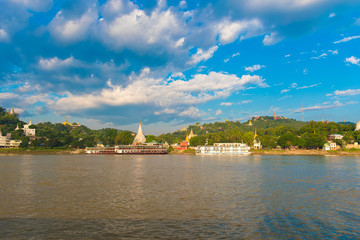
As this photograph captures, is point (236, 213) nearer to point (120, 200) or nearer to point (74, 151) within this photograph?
point (120, 200)

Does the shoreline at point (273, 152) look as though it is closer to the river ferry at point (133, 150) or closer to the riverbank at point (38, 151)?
the riverbank at point (38, 151)

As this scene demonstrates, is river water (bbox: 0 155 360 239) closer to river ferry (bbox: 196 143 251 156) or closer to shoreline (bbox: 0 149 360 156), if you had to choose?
river ferry (bbox: 196 143 251 156)

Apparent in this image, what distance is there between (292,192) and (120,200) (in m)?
17.9

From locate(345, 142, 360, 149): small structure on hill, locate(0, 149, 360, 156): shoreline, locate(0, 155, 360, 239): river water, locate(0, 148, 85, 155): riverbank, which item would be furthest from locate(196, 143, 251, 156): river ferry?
locate(0, 155, 360, 239): river water

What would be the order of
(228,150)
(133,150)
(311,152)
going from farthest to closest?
(133,150)
(311,152)
(228,150)

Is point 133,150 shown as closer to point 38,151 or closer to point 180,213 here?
point 38,151

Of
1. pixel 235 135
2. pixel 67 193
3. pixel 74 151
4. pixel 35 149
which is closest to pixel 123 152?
pixel 74 151

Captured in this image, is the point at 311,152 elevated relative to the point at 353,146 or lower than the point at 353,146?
lower

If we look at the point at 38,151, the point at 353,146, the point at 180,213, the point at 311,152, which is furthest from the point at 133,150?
the point at 180,213

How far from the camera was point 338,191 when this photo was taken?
94.7 ft

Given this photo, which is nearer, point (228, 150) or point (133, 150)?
point (228, 150)

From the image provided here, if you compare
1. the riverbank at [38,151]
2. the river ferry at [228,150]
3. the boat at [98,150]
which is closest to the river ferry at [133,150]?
the boat at [98,150]

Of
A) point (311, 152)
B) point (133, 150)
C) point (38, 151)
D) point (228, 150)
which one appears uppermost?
point (228, 150)

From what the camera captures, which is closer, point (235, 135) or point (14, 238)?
point (14, 238)
